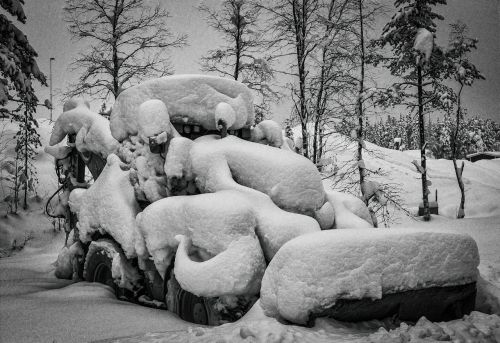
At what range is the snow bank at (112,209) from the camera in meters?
5.38

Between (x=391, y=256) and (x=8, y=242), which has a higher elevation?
(x=391, y=256)

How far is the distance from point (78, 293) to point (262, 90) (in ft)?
34.7

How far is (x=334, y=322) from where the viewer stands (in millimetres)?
3221

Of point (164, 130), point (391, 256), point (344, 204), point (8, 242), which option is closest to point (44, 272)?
point (164, 130)

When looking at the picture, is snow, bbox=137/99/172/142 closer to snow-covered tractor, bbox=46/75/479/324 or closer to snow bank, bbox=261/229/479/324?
snow-covered tractor, bbox=46/75/479/324

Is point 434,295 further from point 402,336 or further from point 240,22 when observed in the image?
A: point 240,22

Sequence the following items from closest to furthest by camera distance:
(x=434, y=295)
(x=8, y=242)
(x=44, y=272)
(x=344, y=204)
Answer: (x=434, y=295) < (x=344, y=204) < (x=44, y=272) < (x=8, y=242)

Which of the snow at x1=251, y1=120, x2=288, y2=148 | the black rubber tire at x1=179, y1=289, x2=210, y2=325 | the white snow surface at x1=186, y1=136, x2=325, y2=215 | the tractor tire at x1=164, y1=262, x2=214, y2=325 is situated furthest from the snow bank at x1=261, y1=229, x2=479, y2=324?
the snow at x1=251, y1=120, x2=288, y2=148

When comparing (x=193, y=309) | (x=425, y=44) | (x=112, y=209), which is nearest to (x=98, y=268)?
(x=112, y=209)

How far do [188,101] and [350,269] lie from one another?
369 centimetres

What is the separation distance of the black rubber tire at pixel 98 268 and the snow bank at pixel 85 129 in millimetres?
1801

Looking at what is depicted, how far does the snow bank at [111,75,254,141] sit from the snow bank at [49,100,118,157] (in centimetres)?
68

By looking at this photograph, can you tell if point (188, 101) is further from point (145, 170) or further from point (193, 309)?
point (193, 309)

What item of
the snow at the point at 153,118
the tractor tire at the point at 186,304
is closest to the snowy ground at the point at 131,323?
the tractor tire at the point at 186,304
